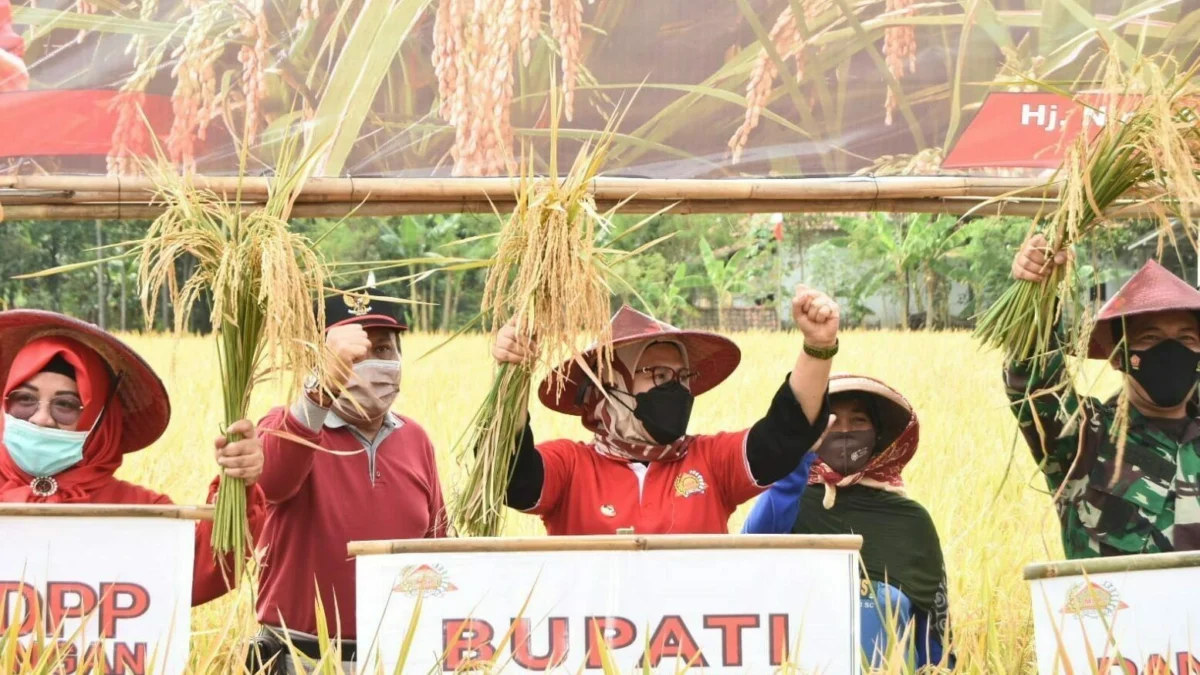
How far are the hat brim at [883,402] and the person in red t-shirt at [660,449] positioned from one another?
0.41m

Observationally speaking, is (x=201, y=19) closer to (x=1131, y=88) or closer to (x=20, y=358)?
(x=20, y=358)

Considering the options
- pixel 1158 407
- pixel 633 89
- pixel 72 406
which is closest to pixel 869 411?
pixel 1158 407

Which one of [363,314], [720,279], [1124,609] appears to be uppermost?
[720,279]

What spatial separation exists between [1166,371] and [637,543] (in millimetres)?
1585

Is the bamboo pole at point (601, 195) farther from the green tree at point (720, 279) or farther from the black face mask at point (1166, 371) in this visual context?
the green tree at point (720, 279)

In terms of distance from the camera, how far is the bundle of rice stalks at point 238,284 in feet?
9.27

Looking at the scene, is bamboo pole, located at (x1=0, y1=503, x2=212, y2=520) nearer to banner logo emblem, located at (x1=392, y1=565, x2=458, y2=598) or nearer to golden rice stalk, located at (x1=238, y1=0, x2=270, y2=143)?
banner logo emblem, located at (x1=392, y1=565, x2=458, y2=598)

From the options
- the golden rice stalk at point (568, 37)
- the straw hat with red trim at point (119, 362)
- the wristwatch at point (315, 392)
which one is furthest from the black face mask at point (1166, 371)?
the straw hat with red trim at point (119, 362)

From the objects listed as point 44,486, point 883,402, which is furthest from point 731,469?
point 44,486

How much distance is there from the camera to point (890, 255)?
234 inches

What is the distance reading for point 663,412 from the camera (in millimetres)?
3422

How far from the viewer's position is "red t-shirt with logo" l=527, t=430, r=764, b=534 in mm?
3385

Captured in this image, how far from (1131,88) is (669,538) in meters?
1.43

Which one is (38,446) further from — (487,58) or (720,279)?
(720,279)
